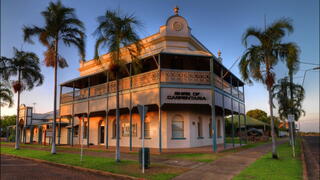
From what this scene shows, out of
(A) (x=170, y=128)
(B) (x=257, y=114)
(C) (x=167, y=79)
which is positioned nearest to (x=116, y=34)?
(C) (x=167, y=79)

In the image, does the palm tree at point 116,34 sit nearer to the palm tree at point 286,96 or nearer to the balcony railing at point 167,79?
the balcony railing at point 167,79

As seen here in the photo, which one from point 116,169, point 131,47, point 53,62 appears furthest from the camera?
point 53,62

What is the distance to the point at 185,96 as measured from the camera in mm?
17062

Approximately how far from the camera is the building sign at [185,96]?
16.8 m

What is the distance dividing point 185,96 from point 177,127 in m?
3.93

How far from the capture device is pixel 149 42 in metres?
21.6

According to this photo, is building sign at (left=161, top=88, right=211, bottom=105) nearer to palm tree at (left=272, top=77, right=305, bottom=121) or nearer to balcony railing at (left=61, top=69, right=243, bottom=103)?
balcony railing at (left=61, top=69, right=243, bottom=103)

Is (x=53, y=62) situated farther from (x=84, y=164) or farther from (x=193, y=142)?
(x=193, y=142)

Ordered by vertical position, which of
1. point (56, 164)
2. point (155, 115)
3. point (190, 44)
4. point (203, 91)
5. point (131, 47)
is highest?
point (190, 44)

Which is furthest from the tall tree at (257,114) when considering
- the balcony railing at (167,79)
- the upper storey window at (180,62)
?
the balcony railing at (167,79)

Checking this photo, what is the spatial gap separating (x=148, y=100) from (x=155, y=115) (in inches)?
134

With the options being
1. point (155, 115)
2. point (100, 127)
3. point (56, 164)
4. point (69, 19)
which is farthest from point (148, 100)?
point (100, 127)

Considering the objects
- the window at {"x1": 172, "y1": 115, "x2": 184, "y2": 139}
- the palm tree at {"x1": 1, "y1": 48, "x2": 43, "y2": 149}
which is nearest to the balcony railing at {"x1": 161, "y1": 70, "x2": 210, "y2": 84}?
the window at {"x1": 172, "y1": 115, "x2": 184, "y2": 139}

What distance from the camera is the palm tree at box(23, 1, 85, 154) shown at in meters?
17.9
